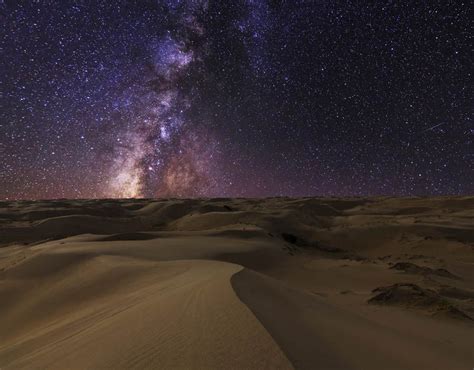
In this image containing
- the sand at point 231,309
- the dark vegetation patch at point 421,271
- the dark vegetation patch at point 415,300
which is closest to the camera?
the sand at point 231,309

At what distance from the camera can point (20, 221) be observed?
12.5 m

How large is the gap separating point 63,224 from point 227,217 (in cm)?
509

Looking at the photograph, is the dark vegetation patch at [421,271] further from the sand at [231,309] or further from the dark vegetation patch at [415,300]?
the dark vegetation patch at [415,300]

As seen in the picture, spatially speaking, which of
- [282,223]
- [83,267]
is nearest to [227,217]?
[282,223]

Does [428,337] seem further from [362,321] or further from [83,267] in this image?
[83,267]

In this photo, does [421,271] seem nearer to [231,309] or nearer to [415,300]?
[415,300]

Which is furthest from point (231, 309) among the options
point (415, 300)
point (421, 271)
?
point (421, 271)

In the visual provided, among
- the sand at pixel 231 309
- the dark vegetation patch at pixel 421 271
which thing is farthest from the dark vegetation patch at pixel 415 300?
the dark vegetation patch at pixel 421 271

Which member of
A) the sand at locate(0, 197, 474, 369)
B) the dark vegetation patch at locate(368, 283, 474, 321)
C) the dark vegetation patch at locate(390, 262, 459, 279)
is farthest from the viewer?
the dark vegetation patch at locate(390, 262, 459, 279)

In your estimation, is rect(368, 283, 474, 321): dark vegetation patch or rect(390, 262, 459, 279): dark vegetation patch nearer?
rect(368, 283, 474, 321): dark vegetation patch

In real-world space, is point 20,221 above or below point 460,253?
above

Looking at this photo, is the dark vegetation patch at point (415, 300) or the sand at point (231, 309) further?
the dark vegetation patch at point (415, 300)

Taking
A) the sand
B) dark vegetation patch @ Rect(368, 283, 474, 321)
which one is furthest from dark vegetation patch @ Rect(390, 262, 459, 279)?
dark vegetation patch @ Rect(368, 283, 474, 321)

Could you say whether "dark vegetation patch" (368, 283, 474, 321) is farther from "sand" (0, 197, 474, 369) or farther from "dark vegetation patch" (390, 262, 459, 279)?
"dark vegetation patch" (390, 262, 459, 279)
